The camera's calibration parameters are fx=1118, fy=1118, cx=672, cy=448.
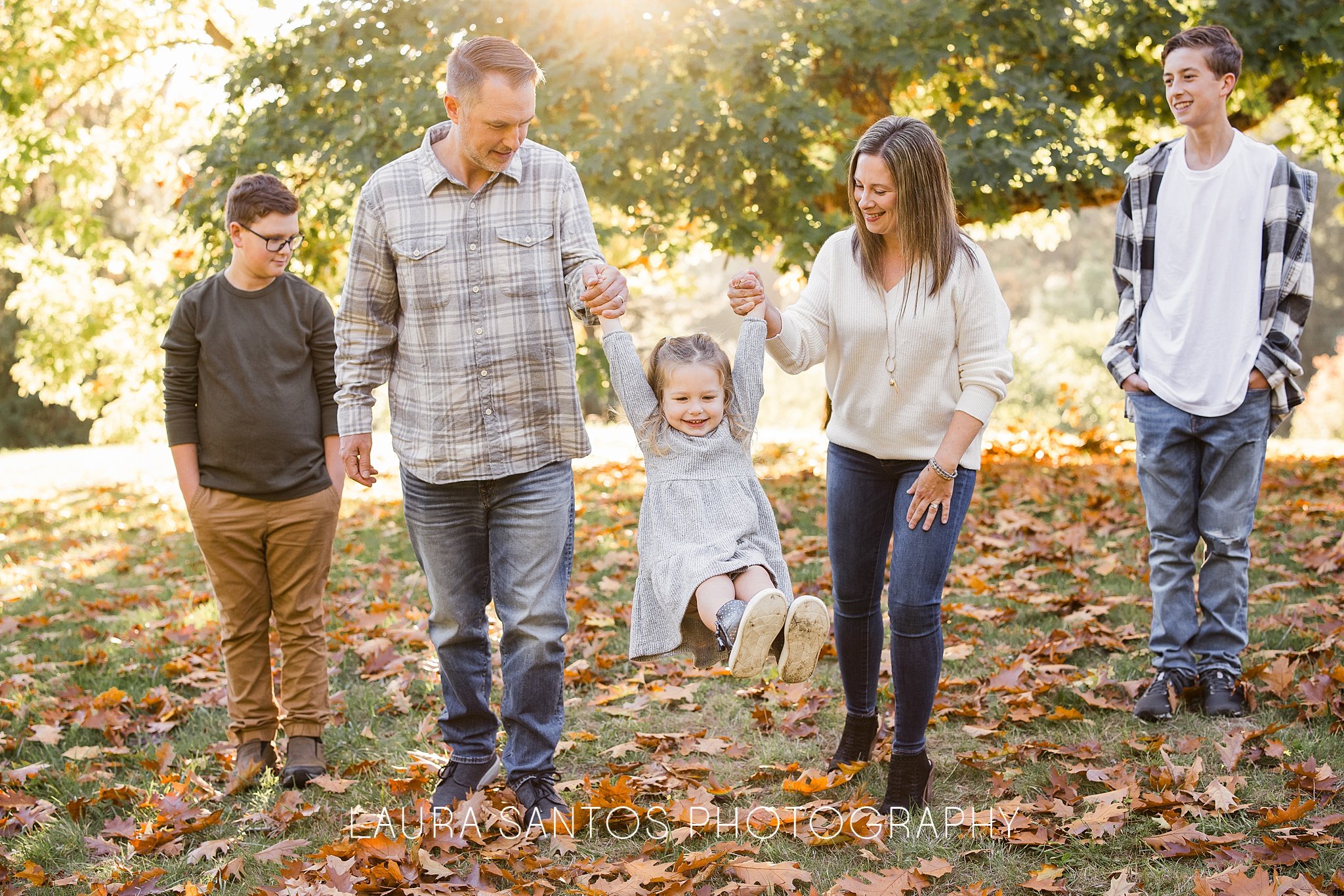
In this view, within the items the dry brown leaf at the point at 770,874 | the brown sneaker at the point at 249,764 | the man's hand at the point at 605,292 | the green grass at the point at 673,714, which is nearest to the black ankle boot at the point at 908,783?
the green grass at the point at 673,714

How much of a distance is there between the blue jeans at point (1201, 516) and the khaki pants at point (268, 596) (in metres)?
3.35

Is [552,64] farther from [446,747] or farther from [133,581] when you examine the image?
[446,747]

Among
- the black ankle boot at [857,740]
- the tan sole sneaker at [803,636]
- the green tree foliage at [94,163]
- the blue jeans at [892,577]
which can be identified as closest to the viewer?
the tan sole sneaker at [803,636]

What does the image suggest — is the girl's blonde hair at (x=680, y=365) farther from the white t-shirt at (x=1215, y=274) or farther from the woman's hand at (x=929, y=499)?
the white t-shirt at (x=1215, y=274)

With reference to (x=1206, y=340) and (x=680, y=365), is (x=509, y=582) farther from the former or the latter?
(x=1206, y=340)

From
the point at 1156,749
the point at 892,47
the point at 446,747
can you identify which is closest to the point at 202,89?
the point at 892,47

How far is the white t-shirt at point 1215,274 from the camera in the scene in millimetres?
4277

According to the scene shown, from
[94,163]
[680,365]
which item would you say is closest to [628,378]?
[680,365]

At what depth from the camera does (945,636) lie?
18.4 ft

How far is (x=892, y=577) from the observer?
362 cm

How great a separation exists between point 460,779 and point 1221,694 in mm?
2901

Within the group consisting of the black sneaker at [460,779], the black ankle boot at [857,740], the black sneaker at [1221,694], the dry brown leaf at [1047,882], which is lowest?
the dry brown leaf at [1047,882]

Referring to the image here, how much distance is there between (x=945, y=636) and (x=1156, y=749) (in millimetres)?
1604

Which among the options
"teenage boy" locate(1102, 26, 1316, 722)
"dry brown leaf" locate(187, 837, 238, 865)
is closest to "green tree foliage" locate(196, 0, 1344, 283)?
"teenage boy" locate(1102, 26, 1316, 722)
